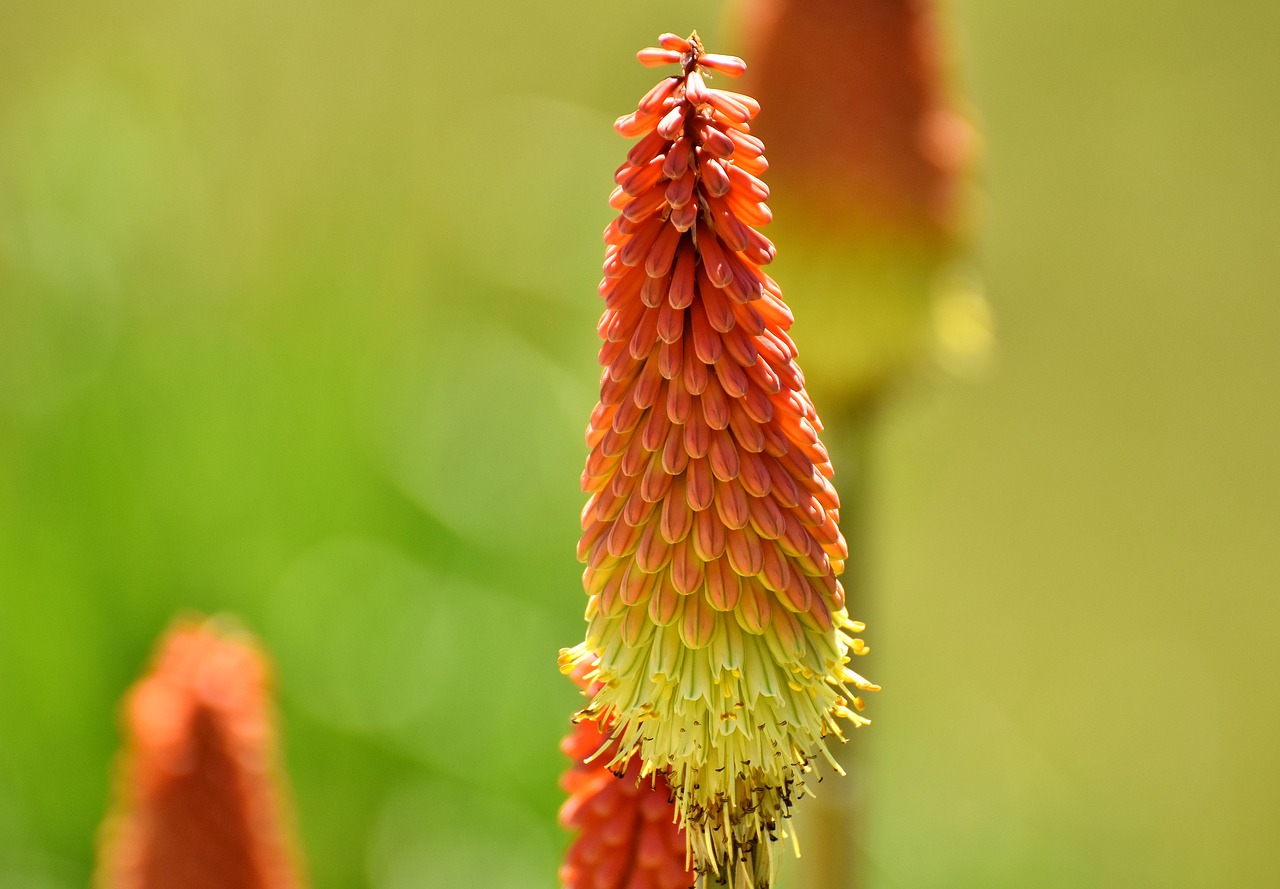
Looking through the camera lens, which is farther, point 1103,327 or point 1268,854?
point 1103,327

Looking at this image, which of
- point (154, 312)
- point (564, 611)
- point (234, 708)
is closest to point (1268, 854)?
point (564, 611)

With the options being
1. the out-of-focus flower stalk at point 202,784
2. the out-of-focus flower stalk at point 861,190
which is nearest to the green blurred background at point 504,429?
the out-of-focus flower stalk at point 861,190

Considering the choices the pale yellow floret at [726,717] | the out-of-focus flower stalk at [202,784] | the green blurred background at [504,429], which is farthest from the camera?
the green blurred background at [504,429]

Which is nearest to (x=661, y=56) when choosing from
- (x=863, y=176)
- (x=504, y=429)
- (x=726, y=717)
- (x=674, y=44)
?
(x=674, y=44)

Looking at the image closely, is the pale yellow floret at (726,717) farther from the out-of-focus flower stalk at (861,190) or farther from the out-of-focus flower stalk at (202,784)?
the out-of-focus flower stalk at (861,190)

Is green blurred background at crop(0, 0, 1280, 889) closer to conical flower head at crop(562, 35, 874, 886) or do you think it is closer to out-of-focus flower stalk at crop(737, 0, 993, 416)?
out-of-focus flower stalk at crop(737, 0, 993, 416)

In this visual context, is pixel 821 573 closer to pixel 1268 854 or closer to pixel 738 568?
pixel 738 568

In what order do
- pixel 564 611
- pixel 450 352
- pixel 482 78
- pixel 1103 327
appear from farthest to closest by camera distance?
pixel 482 78 → pixel 1103 327 → pixel 450 352 → pixel 564 611
